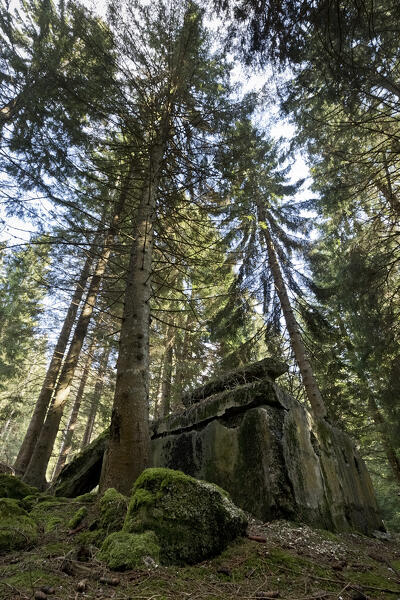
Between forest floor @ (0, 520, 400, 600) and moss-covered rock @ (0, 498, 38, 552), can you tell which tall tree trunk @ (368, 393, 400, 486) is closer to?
forest floor @ (0, 520, 400, 600)

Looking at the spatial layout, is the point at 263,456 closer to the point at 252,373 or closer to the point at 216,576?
the point at 252,373

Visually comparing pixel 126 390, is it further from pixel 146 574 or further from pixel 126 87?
pixel 126 87

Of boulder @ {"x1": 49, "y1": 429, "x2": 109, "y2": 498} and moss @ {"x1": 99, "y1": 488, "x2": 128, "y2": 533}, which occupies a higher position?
boulder @ {"x1": 49, "y1": 429, "x2": 109, "y2": 498}

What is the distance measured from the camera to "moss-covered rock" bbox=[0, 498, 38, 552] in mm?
2510

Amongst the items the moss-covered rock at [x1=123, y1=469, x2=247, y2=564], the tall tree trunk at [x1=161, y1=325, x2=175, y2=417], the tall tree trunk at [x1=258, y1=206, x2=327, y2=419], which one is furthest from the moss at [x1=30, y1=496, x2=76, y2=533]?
the tall tree trunk at [x1=161, y1=325, x2=175, y2=417]

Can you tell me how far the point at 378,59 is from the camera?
231 inches

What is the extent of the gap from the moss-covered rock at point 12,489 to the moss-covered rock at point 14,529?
8.12 feet

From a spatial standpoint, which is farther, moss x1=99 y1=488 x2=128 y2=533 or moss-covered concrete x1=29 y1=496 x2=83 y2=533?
moss-covered concrete x1=29 y1=496 x2=83 y2=533

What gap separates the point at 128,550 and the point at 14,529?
1357 mm

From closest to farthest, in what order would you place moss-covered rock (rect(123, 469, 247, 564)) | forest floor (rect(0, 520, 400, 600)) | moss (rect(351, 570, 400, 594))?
forest floor (rect(0, 520, 400, 600))
moss (rect(351, 570, 400, 594))
moss-covered rock (rect(123, 469, 247, 564))

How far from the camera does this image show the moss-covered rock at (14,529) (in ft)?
8.23

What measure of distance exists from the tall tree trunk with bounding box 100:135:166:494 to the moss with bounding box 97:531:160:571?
3.83 feet

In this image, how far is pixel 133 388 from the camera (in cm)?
391

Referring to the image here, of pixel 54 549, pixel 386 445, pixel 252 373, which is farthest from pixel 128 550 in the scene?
pixel 386 445
